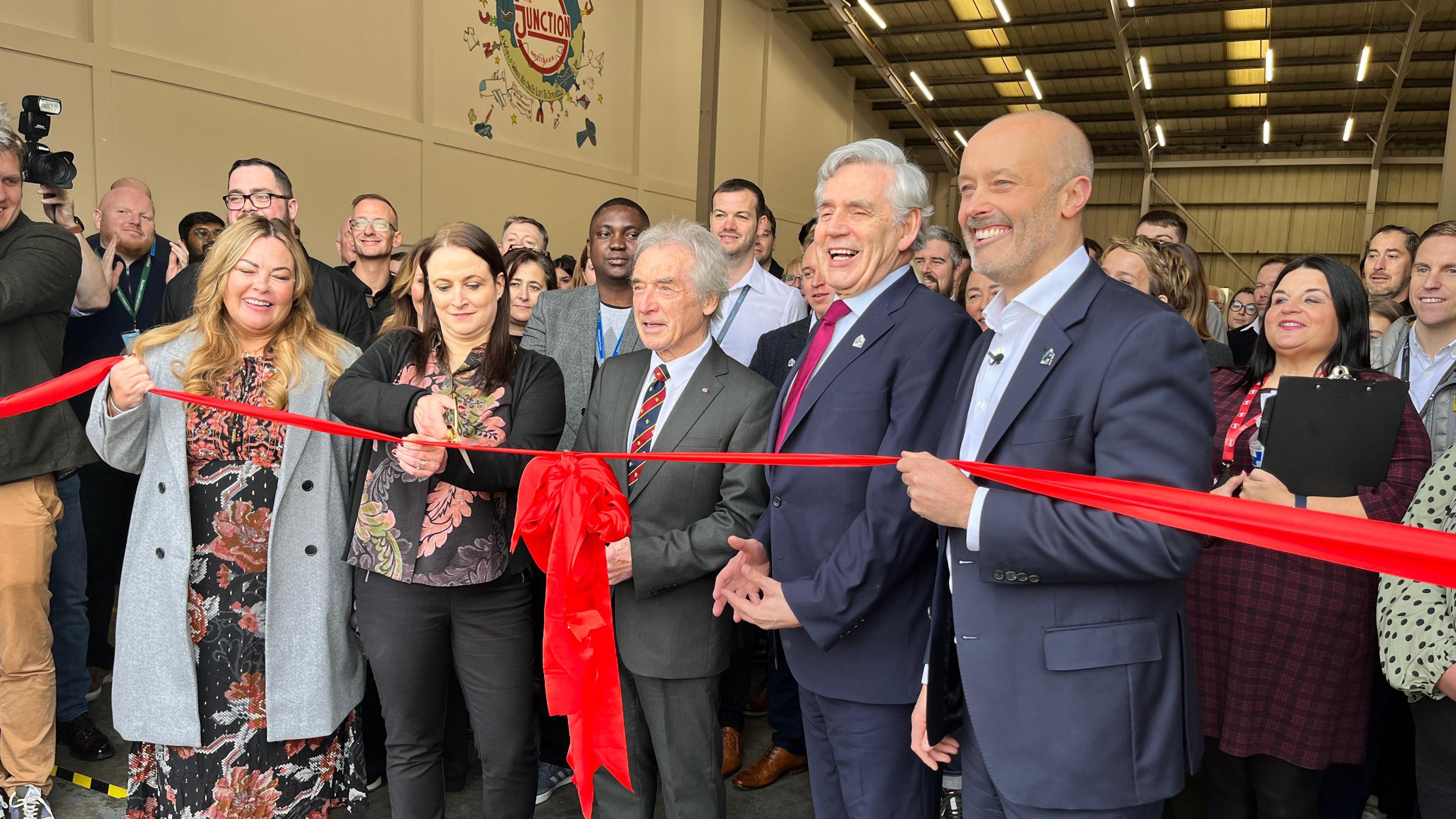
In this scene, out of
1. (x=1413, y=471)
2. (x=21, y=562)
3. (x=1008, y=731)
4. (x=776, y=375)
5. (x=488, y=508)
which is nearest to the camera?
(x=1008, y=731)

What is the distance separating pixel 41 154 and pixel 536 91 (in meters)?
8.67

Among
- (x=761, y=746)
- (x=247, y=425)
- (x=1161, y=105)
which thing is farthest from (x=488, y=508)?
(x=1161, y=105)

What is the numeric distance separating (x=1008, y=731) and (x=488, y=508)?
1.42 m

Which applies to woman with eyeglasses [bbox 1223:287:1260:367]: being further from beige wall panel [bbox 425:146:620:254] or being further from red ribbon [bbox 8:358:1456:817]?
beige wall panel [bbox 425:146:620:254]

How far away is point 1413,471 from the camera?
2.27m

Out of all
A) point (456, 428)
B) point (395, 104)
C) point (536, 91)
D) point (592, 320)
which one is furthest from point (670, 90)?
point (456, 428)

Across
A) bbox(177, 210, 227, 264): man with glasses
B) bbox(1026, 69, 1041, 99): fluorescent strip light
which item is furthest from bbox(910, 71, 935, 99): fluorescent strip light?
bbox(177, 210, 227, 264): man with glasses

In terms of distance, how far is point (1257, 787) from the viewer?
234 cm

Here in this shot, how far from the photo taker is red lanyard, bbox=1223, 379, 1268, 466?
2482 mm

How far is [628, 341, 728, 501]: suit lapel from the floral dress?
96 centimetres

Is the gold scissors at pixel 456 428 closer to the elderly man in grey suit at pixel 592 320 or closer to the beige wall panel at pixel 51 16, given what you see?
the elderly man in grey suit at pixel 592 320

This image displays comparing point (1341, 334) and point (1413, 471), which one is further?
point (1341, 334)

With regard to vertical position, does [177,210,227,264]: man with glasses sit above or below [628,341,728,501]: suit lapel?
above

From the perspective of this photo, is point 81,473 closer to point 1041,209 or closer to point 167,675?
point 167,675
